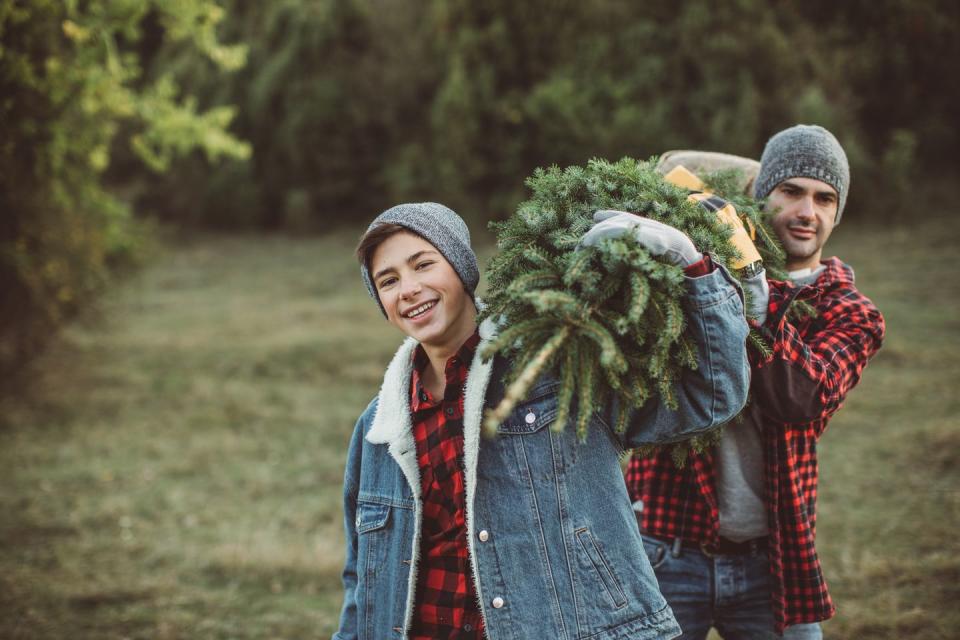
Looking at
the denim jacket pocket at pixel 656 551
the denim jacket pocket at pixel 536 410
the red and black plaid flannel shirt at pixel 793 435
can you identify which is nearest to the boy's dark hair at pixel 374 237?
the denim jacket pocket at pixel 536 410

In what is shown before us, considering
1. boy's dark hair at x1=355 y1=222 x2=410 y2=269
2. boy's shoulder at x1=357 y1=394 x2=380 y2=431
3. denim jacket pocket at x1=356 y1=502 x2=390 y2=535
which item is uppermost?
boy's dark hair at x1=355 y1=222 x2=410 y2=269

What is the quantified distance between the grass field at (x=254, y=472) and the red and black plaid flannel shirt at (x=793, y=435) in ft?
7.23

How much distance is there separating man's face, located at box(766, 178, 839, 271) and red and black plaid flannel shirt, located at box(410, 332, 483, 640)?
1.20 metres

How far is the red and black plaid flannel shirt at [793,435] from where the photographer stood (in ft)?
7.57

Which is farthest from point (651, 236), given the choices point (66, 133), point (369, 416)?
point (66, 133)

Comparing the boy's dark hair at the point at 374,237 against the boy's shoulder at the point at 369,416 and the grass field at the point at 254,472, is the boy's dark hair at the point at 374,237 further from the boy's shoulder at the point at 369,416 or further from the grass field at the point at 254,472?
the grass field at the point at 254,472

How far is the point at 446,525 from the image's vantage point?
2.43 m

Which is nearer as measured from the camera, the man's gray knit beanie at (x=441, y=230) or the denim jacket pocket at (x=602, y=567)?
the denim jacket pocket at (x=602, y=567)

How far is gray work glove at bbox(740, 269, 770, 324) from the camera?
2.29m

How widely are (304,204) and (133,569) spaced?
1778cm

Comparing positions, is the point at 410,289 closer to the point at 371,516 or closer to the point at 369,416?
the point at 369,416

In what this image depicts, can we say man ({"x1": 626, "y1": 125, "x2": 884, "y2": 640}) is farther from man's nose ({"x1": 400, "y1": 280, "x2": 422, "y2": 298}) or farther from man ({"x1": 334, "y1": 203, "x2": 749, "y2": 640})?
man's nose ({"x1": 400, "y1": 280, "x2": 422, "y2": 298})

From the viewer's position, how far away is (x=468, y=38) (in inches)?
781

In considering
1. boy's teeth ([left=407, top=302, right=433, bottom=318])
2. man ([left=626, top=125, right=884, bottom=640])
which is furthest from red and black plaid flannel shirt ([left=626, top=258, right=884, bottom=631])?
boy's teeth ([left=407, top=302, right=433, bottom=318])
